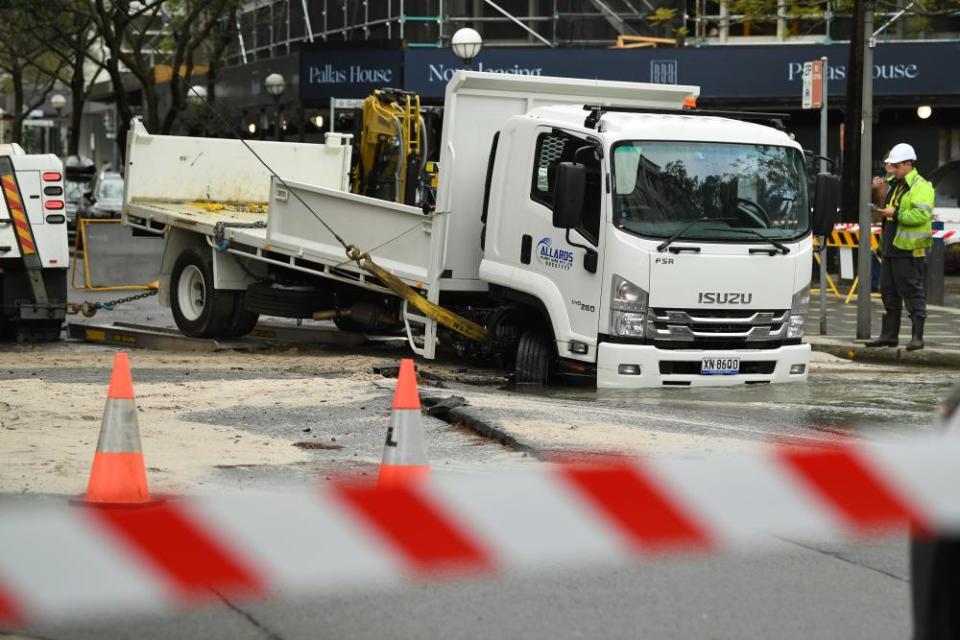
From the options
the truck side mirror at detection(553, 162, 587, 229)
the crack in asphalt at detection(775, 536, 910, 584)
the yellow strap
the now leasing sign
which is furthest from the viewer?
the now leasing sign

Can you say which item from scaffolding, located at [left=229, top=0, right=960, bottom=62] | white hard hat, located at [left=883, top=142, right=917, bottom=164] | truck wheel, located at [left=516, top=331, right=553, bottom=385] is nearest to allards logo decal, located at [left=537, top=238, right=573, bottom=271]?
truck wheel, located at [left=516, top=331, right=553, bottom=385]

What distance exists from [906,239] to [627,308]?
4.50m

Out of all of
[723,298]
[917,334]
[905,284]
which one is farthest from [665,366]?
[917,334]

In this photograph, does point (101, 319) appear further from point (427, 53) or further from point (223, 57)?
point (223, 57)

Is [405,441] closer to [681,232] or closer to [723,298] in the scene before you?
[681,232]

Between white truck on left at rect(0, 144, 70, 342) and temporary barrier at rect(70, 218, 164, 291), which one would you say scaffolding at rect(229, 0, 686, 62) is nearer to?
temporary barrier at rect(70, 218, 164, 291)

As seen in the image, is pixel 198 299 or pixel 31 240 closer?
pixel 31 240

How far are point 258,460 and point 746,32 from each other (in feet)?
91.0

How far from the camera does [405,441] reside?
7398 mm

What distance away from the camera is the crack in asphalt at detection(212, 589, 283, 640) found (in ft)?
18.3

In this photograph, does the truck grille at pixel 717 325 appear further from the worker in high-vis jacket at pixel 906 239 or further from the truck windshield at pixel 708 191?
the worker in high-vis jacket at pixel 906 239

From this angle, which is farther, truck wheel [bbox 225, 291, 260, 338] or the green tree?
the green tree

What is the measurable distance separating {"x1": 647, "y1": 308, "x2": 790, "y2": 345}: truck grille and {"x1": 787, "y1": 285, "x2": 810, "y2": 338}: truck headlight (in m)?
0.06

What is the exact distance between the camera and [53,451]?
30.3ft
